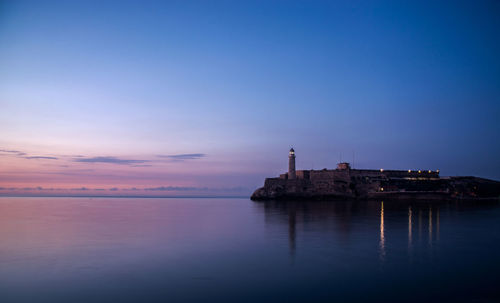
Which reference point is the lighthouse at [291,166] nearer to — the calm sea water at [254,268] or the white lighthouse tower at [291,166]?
the white lighthouse tower at [291,166]

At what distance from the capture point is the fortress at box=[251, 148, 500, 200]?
59.9 m

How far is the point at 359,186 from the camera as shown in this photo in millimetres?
60719

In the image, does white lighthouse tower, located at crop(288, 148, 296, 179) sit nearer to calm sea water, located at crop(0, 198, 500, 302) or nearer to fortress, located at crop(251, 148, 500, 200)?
fortress, located at crop(251, 148, 500, 200)

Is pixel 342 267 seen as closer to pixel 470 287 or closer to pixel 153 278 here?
pixel 470 287

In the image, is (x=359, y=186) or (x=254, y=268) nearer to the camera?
(x=254, y=268)

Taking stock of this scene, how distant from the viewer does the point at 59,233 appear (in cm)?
1755

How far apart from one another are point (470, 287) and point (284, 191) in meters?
52.9

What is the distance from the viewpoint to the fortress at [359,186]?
59938mm

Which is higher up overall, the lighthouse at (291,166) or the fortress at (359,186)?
the lighthouse at (291,166)

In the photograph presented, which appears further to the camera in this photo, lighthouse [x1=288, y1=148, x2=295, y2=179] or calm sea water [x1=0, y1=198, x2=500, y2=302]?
lighthouse [x1=288, y1=148, x2=295, y2=179]

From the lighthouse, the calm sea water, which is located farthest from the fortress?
the calm sea water

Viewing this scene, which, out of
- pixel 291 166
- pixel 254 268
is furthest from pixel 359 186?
pixel 254 268

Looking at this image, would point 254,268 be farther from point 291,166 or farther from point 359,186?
point 359,186

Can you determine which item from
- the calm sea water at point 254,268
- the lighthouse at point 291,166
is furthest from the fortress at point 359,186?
the calm sea water at point 254,268
